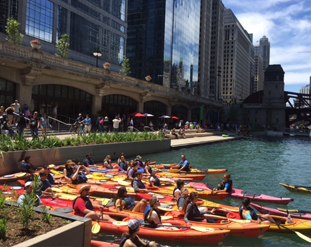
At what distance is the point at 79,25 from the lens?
165 ft

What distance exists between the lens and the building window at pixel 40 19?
41.4 meters

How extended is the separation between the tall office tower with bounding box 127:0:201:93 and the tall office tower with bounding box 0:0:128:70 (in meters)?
23.1

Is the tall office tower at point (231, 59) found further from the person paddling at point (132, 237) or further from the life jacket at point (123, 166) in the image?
the person paddling at point (132, 237)

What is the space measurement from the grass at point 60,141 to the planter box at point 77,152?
1.24ft

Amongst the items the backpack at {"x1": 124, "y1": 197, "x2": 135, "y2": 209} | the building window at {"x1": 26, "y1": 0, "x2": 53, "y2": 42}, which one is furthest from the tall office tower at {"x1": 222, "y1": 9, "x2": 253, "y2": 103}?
the backpack at {"x1": 124, "y1": 197, "x2": 135, "y2": 209}

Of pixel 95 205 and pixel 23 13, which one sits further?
pixel 23 13

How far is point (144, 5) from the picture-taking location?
85.4 meters

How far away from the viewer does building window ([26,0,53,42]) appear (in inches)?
1629

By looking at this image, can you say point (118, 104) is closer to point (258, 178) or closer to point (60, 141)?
point (60, 141)

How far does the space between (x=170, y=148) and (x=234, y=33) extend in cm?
17013

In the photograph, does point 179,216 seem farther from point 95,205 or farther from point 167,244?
point 95,205

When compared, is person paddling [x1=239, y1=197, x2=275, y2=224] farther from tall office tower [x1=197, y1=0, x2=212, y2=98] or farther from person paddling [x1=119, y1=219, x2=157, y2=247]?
tall office tower [x1=197, y1=0, x2=212, y2=98]

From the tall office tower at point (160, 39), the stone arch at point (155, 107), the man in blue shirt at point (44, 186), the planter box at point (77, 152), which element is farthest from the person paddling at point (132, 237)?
the tall office tower at point (160, 39)

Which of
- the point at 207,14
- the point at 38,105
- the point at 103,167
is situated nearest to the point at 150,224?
the point at 103,167
